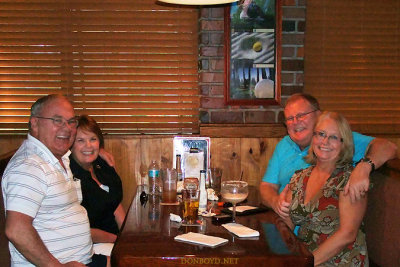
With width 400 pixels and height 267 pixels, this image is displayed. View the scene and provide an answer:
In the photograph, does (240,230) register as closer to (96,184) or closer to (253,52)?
(96,184)

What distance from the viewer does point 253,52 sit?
11.0ft

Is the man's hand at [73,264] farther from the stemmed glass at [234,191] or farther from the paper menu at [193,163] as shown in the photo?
the paper menu at [193,163]

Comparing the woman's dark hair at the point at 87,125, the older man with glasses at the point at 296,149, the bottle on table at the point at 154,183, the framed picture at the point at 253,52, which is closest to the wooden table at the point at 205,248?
the older man with glasses at the point at 296,149

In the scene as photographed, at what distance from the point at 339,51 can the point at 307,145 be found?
1113mm

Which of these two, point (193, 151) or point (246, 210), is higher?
point (193, 151)

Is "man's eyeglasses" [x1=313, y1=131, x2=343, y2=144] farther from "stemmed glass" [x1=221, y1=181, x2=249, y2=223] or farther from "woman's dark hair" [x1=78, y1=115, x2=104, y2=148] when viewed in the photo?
"woman's dark hair" [x1=78, y1=115, x2=104, y2=148]

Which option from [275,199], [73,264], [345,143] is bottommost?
[73,264]

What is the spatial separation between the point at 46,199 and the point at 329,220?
50.4 inches

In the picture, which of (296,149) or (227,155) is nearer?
(296,149)

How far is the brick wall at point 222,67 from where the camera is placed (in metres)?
3.35

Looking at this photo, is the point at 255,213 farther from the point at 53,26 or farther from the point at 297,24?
the point at 53,26

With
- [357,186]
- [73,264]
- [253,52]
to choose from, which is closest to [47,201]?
[73,264]

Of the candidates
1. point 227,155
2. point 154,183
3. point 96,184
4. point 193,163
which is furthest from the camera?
point 227,155

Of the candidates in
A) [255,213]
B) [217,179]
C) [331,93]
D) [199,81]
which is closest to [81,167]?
[217,179]
